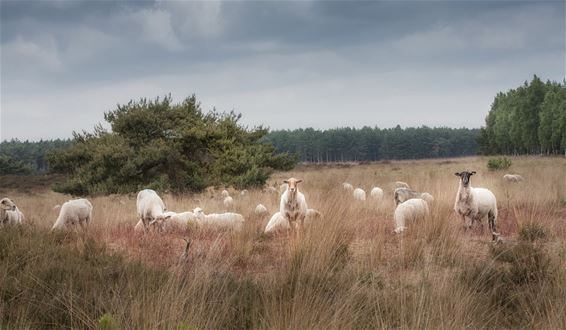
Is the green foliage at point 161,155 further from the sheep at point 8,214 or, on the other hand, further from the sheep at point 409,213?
the sheep at point 409,213

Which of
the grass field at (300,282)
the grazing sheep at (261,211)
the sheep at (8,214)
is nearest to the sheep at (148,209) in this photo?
the grass field at (300,282)

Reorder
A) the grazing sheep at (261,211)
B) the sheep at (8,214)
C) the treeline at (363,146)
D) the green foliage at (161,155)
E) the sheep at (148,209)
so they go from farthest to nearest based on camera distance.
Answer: the treeline at (363,146) → the green foliage at (161,155) → the grazing sheep at (261,211) → the sheep at (148,209) → the sheep at (8,214)

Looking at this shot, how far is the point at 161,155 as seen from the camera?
18438 mm

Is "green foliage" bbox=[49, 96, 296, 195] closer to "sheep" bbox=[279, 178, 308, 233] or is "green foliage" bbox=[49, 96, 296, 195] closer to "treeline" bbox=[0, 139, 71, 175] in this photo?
"sheep" bbox=[279, 178, 308, 233]

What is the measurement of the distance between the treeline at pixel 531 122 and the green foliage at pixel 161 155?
45.5 metres

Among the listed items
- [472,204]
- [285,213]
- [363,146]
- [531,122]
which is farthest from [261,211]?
[363,146]

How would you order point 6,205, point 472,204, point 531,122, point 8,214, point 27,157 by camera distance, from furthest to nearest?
point 27,157, point 531,122, point 6,205, point 8,214, point 472,204

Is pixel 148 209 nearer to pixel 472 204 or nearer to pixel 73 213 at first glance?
pixel 73 213

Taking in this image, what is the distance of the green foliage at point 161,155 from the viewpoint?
60.1 ft

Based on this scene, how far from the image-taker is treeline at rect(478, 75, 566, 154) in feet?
180

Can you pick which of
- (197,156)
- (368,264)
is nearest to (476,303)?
(368,264)

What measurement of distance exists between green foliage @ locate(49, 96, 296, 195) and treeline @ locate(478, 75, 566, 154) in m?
45.5

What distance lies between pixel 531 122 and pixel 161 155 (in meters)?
58.0

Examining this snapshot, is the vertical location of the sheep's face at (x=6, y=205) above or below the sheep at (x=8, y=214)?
above
